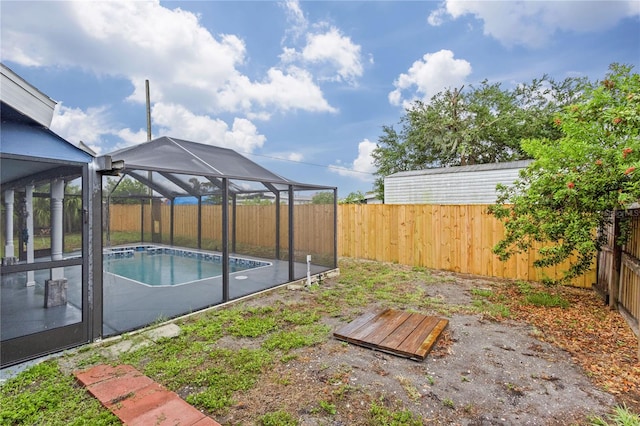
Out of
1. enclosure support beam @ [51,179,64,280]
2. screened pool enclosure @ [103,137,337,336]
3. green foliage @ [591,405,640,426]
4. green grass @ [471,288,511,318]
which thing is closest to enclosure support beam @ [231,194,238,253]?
screened pool enclosure @ [103,137,337,336]

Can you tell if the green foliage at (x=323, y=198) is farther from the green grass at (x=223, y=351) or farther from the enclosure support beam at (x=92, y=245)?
Result: the enclosure support beam at (x=92, y=245)

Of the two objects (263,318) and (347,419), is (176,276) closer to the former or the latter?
(263,318)

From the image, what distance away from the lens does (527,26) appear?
8.38 m

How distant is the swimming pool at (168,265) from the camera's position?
646cm

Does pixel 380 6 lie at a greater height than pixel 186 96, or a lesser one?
greater

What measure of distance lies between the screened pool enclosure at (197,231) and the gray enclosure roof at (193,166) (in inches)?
0.8

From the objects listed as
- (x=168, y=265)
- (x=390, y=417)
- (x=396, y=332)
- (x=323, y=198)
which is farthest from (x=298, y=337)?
(x=168, y=265)

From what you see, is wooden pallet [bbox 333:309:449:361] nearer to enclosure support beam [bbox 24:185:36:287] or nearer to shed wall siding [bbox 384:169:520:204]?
enclosure support beam [bbox 24:185:36:287]

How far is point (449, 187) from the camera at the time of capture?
35.2 ft

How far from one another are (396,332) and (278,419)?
1860 mm

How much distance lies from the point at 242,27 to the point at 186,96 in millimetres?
4477

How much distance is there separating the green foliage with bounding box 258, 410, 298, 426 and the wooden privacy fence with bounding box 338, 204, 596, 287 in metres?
5.87

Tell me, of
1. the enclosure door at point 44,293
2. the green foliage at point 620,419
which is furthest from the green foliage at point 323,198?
the green foliage at point 620,419

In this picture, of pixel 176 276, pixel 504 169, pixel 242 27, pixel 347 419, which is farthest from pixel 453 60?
pixel 347 419
